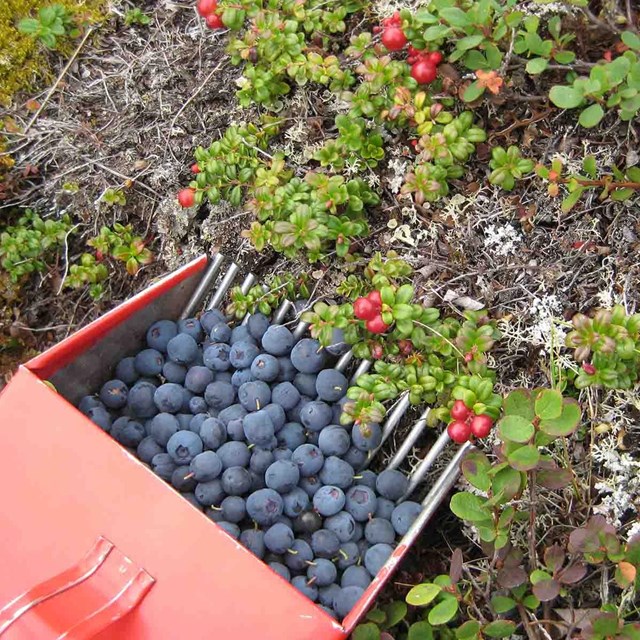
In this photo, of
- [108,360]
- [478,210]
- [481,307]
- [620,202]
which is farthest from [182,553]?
[620,202]

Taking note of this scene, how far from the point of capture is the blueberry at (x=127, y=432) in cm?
203

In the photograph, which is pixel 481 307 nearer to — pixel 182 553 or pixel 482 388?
pixel 482 388

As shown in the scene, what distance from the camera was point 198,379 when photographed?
6.88 feet

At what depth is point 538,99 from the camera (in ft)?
6.82

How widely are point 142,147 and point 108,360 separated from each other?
911mm

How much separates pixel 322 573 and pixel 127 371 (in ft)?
2.73

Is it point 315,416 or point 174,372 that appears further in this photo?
point 174,372

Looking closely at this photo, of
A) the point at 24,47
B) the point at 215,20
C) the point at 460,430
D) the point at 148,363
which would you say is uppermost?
the point at 215,20

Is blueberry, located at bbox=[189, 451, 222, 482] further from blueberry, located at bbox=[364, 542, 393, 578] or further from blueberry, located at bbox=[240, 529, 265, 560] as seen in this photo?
Answer: blueberry, located at bbox=[364, 542, 393, 578]

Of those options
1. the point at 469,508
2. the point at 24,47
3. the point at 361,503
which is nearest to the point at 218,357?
the point at 361,503

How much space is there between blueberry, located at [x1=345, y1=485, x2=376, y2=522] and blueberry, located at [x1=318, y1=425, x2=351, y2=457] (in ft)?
0.37

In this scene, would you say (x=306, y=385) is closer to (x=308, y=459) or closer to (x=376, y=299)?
(x=308, y=459)

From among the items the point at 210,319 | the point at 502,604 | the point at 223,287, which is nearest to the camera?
the point at 502,604

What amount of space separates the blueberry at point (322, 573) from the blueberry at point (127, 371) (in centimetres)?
78
